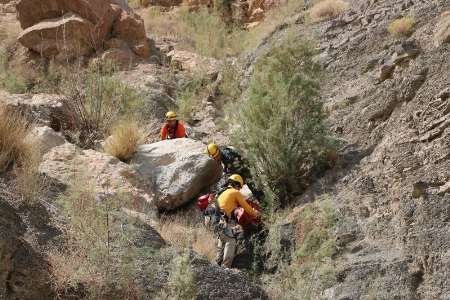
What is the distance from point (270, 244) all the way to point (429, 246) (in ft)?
6.03

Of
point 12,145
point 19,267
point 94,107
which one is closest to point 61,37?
point 94,107

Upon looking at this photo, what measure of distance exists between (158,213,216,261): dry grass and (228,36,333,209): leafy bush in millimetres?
901

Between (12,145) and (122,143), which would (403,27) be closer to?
(122,143)

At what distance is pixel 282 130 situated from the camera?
9086 mm

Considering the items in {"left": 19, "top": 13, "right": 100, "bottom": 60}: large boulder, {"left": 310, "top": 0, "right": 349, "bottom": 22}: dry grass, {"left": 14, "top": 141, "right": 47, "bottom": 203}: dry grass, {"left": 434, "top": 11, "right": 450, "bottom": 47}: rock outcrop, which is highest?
{"left": 310, "top": 0, "right": 349, "bottom": 22}: dry grass

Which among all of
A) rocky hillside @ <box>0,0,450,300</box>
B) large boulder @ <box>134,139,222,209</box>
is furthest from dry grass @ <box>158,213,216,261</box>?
large boulder @ <box>134,139,222,209</box>

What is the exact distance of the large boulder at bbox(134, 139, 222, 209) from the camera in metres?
9.62

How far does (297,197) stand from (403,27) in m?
3.97

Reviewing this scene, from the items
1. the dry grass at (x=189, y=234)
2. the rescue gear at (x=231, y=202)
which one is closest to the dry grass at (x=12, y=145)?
the dry grass at (x=189, y=234)

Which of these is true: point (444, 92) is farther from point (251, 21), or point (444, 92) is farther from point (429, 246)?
point (251, 21)

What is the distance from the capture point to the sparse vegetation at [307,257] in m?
6.81

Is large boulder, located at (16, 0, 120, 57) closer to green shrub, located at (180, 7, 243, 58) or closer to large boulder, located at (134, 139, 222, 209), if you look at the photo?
green shrub, located at (180, 7, 243, 58)

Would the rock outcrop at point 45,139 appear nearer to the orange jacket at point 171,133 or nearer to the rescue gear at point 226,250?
the orange jacket at point 171,133

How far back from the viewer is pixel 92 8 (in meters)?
16.0
